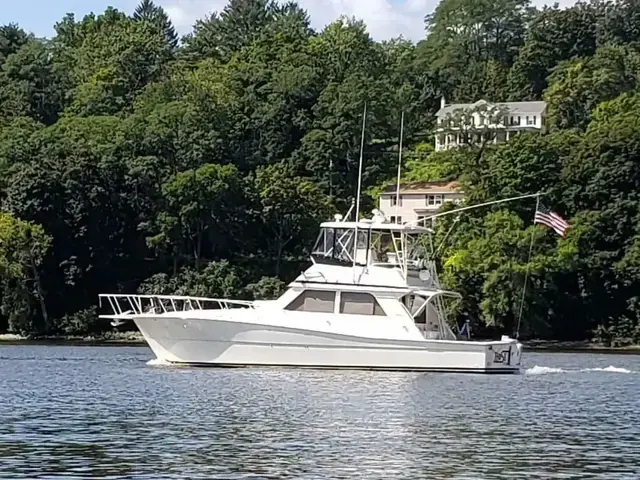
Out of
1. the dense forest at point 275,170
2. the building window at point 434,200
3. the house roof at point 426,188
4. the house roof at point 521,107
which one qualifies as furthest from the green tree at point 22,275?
the house roof at point 521,107

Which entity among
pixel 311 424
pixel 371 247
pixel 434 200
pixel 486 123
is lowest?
pixel 311 424

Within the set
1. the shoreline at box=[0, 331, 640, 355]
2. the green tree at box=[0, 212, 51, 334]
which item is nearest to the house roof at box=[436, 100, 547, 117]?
the shoreline at box=[0, 331, 640, 355]

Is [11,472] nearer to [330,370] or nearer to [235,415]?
[235,415]

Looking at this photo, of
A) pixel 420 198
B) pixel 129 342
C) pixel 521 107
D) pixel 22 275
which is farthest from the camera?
pixel 521 107

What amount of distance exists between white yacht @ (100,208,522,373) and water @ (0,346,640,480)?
0.90 m

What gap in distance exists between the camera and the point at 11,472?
2620cm

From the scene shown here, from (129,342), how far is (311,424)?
172ft

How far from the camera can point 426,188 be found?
112 m

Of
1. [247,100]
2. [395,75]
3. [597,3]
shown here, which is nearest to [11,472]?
[247,100]

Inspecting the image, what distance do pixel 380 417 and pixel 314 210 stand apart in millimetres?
63459

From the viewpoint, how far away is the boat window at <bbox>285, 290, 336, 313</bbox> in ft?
164

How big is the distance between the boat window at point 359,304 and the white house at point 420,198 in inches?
2279

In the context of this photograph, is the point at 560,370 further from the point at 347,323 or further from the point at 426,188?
the point at 426,188

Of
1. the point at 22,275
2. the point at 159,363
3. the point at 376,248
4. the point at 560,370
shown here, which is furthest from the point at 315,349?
the point at 22,275
